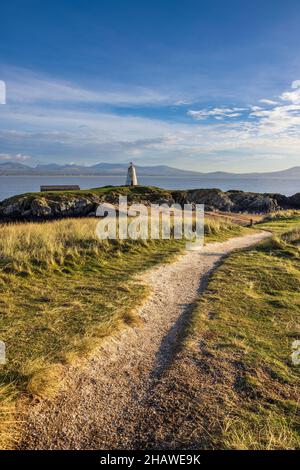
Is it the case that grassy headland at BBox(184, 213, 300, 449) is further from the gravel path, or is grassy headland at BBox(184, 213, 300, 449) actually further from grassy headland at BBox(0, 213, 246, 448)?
grassy headland at BBox(0, 213, 246, 448)

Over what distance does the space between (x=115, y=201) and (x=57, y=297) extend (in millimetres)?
24581

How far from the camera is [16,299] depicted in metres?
7.28

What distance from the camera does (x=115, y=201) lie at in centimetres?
3156

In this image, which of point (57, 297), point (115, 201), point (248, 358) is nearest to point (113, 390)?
point (248, 358)

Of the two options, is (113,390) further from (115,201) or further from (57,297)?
(115,201)

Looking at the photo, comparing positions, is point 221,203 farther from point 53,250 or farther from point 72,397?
point 72,397

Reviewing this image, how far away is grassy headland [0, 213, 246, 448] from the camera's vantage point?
14.4 ft

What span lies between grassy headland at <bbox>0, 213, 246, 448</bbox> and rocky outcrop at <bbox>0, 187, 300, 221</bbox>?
1528 centimetres

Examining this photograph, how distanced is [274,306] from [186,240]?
7811 mm

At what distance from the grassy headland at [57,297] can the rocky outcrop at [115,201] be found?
50.1 ft

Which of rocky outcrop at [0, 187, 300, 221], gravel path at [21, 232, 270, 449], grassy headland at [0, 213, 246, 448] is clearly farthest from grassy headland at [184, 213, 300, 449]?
rocky outcrop at [0, 187, 300, 221]

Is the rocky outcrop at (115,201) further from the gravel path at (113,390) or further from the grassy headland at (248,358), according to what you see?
the gravel path at (113,390)

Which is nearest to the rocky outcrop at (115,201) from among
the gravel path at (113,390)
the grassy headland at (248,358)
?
the grassy headland at (248,358)
